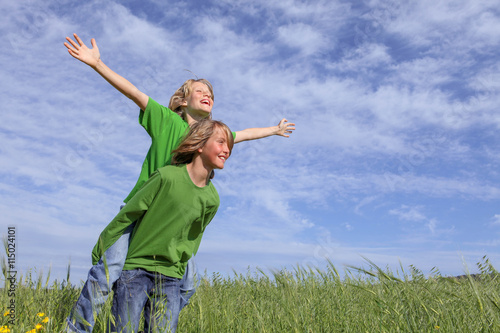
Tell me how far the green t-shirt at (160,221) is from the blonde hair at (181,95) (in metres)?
1.19

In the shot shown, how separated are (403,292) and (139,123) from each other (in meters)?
2.55

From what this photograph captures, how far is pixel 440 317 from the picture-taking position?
2.74 m

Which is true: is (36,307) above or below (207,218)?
below

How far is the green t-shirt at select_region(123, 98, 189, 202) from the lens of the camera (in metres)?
3.59

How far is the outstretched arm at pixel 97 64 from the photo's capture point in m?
3.45

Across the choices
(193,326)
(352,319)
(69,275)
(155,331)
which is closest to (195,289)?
(193,326)

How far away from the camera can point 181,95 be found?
427 centimetres

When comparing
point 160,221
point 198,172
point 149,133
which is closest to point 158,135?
point 149,133

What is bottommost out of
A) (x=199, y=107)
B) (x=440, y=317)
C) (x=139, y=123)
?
(x=440, y=317)

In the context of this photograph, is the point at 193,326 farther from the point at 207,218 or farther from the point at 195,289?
the point at 207,218

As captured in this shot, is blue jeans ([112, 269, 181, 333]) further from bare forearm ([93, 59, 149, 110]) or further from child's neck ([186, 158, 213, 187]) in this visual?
bare forearm ([93, 59, 149, 110])

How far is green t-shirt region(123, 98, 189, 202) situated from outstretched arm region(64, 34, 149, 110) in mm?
211

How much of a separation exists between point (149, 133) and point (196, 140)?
0.67m

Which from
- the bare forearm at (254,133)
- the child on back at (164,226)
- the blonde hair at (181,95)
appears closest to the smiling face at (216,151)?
the child on back at (164,226)
